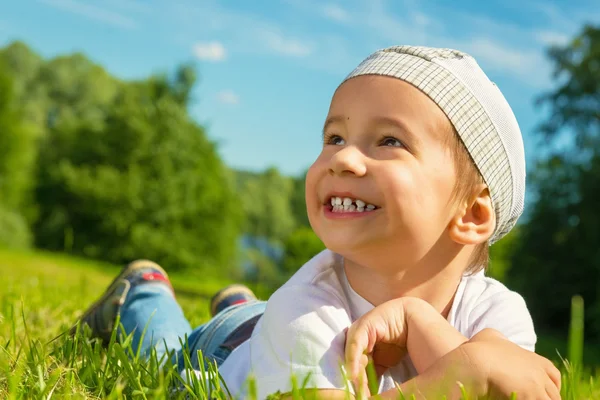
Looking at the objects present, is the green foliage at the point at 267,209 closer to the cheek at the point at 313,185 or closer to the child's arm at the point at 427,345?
the cheek at the point at 313,185

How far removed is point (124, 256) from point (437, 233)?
1164 inches

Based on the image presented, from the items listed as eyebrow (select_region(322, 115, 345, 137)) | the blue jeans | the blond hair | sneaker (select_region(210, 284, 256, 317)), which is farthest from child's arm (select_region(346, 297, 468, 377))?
sneaker (select_region(210, 284, 256, 317))

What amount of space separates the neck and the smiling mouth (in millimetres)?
202

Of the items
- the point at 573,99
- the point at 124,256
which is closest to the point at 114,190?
the point at 124,256

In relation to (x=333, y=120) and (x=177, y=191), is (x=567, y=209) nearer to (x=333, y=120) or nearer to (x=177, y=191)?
(x=177, y=191)

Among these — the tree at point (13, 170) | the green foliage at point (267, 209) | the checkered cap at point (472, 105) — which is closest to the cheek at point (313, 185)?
the checkered cap at point (472, 105)

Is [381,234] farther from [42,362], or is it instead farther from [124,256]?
[124,256]

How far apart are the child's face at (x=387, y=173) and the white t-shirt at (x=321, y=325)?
0.17 metres

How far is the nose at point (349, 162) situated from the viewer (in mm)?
2053

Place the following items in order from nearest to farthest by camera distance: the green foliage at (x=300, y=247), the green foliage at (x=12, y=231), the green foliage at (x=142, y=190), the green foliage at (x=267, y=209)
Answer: the green foliage at (x=142, y=190)
the green foliage at (x=12, y=231)
the green foliage at (x=300, y=247)
the green foliage at (x=267, y=209)

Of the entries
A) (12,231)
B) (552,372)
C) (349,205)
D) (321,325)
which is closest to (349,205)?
(349,205)

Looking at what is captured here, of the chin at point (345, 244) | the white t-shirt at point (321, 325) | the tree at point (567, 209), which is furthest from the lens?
the tree at point (567, 209)

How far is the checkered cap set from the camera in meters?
2.17

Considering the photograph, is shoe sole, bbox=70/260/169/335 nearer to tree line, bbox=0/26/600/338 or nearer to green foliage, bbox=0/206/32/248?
tree line, bbox=0/26/600/338
